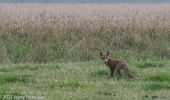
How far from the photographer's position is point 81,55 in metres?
15.7

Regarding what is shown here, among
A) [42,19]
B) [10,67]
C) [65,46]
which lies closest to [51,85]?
[10,67]

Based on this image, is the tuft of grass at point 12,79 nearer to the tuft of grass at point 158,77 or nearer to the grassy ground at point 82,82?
the grassy ground at point 82,82

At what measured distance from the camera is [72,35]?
17109 mm

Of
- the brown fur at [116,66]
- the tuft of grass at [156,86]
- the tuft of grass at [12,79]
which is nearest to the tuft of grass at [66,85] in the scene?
the tuft of grass at [12,79]

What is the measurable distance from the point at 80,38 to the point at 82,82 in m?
6.35

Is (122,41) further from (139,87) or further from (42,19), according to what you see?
(139,87)

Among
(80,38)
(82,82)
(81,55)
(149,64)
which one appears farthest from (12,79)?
(80,38)

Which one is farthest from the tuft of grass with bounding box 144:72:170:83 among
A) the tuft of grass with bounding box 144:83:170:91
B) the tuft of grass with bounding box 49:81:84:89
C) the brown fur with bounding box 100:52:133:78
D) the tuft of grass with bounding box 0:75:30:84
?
the tuft of grass with bounding box 0:75:30:84

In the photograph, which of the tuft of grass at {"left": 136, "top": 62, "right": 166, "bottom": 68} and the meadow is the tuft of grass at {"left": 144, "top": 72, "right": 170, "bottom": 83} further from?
the tuft of grass at {"left": 136, "top": 62, "right": 166, "bottom": 68}

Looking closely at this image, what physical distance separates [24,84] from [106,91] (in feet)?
5.17

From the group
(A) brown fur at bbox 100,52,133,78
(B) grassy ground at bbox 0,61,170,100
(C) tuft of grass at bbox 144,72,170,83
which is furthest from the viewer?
(A) brown fur at bbox 100,52,133,78

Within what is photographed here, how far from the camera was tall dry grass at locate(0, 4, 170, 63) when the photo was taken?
51.3 feet

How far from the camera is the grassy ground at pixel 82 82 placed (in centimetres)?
959

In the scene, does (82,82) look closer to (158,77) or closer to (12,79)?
(12,79)
